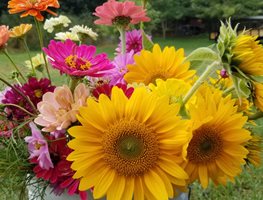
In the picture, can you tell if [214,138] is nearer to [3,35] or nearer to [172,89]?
[172,89]

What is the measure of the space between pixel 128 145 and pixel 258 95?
0.48 ft

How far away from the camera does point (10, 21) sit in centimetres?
1002

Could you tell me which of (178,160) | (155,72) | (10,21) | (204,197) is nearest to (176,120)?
(178,160)

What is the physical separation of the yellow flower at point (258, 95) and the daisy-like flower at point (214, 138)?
0.13 feet

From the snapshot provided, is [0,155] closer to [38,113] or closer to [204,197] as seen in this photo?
[38,113]

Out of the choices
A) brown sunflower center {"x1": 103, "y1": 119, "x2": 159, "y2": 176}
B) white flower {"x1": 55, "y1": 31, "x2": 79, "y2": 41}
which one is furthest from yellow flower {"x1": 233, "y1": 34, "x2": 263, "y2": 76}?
white flower {"x1": 55, "y1": 31, "x2": 79, "y2": 41}

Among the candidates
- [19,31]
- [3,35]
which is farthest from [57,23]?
[3,35]

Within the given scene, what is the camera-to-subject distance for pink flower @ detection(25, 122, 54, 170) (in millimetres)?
554

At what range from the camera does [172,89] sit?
0.53 metres

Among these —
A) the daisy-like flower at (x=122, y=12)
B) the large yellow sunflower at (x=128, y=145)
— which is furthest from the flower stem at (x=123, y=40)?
the large yellow sunflower at (x=128, y=145)

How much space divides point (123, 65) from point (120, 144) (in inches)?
7.5

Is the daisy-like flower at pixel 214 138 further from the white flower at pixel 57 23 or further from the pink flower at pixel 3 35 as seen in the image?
the white flower at pixel 57 23

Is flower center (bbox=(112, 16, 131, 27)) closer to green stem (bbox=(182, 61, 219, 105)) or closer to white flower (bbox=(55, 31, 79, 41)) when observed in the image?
white flower (bbox=(55, 31, 79, 41))

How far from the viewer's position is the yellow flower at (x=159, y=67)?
1.98ft
